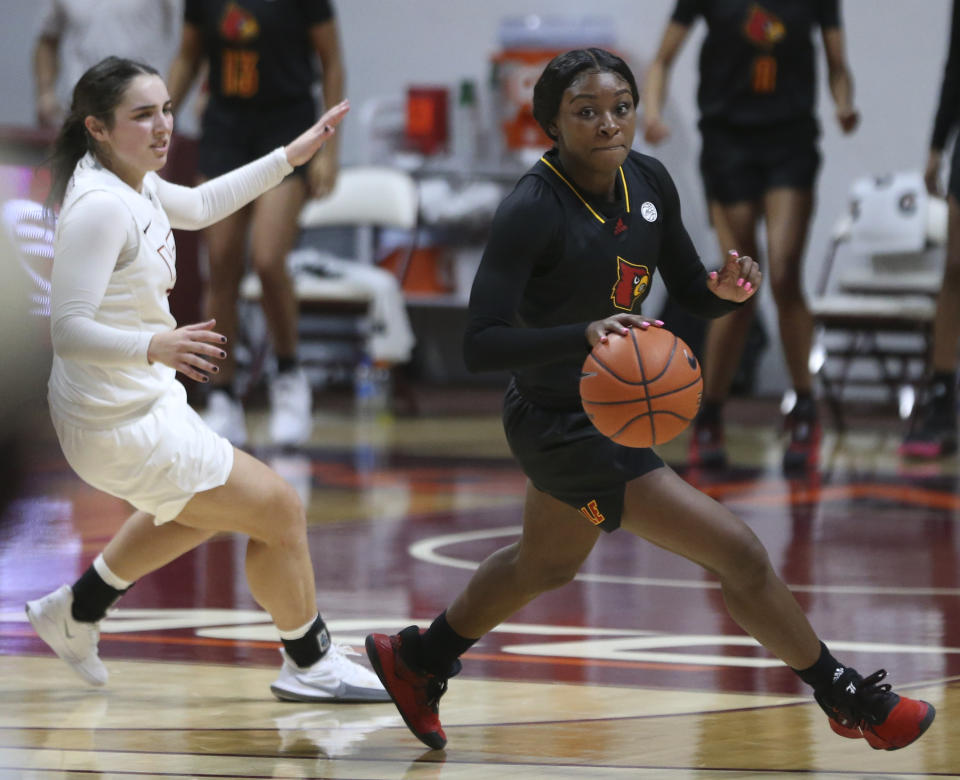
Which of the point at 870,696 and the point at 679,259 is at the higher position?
the point at 679,259

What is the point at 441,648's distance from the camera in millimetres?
3156

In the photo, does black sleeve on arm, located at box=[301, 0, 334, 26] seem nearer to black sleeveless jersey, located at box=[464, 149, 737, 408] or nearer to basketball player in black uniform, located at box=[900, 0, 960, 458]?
basketball player in black uniform, located at box=[900, 0, 960, 458]

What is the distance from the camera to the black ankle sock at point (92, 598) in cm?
351

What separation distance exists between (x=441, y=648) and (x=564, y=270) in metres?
0.75

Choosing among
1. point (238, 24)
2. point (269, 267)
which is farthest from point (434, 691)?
point (238, 24)

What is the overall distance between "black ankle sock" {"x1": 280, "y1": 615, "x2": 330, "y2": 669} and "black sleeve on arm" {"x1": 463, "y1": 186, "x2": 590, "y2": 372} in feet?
2.67

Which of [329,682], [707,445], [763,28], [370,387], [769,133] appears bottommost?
[370,387]

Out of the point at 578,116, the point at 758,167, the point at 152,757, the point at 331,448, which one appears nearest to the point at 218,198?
the point at 578,116

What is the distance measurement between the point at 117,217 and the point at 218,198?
0.45 metres

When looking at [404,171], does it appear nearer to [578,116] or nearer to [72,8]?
[72,8]

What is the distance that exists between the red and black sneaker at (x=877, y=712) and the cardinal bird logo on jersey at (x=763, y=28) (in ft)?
15.1

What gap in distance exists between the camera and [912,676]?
349cm

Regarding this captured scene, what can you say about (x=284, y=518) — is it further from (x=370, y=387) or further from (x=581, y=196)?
(x=370, y=387)

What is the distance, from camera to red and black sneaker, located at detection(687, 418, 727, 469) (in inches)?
284
